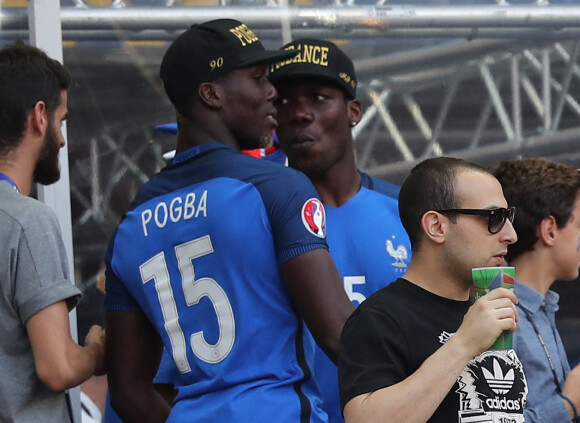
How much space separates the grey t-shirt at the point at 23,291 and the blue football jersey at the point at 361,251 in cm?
79

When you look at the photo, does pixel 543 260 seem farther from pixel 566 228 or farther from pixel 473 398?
pixel 473 398

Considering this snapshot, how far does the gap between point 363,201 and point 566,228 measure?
0.67 metres

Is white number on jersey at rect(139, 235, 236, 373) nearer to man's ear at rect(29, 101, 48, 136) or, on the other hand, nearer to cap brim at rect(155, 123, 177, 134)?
man's ear at rect(29, 101, 48, 136)

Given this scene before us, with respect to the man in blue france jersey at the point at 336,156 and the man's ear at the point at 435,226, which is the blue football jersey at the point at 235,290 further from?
the man in blue france jersey at the point at 336,156

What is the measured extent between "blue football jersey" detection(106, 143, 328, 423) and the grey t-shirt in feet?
0.83

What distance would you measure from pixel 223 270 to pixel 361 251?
0.66 m

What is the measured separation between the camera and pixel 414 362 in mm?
2172

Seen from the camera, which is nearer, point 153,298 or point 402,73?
point 153,298

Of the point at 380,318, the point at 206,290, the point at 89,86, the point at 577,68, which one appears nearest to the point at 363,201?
the point at 206,290

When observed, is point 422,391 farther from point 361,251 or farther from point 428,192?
point 361,251

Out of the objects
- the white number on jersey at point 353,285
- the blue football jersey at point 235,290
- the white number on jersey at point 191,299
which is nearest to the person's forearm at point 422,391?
the blue football jersey at point 235,290

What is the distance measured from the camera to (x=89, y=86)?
158 inches

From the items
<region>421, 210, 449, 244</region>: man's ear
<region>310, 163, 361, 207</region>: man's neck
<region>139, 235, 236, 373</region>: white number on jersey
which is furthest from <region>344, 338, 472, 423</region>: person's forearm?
<region>310, 163, 361, 207</region>: man's neck

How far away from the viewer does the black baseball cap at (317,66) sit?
3.28 metres
